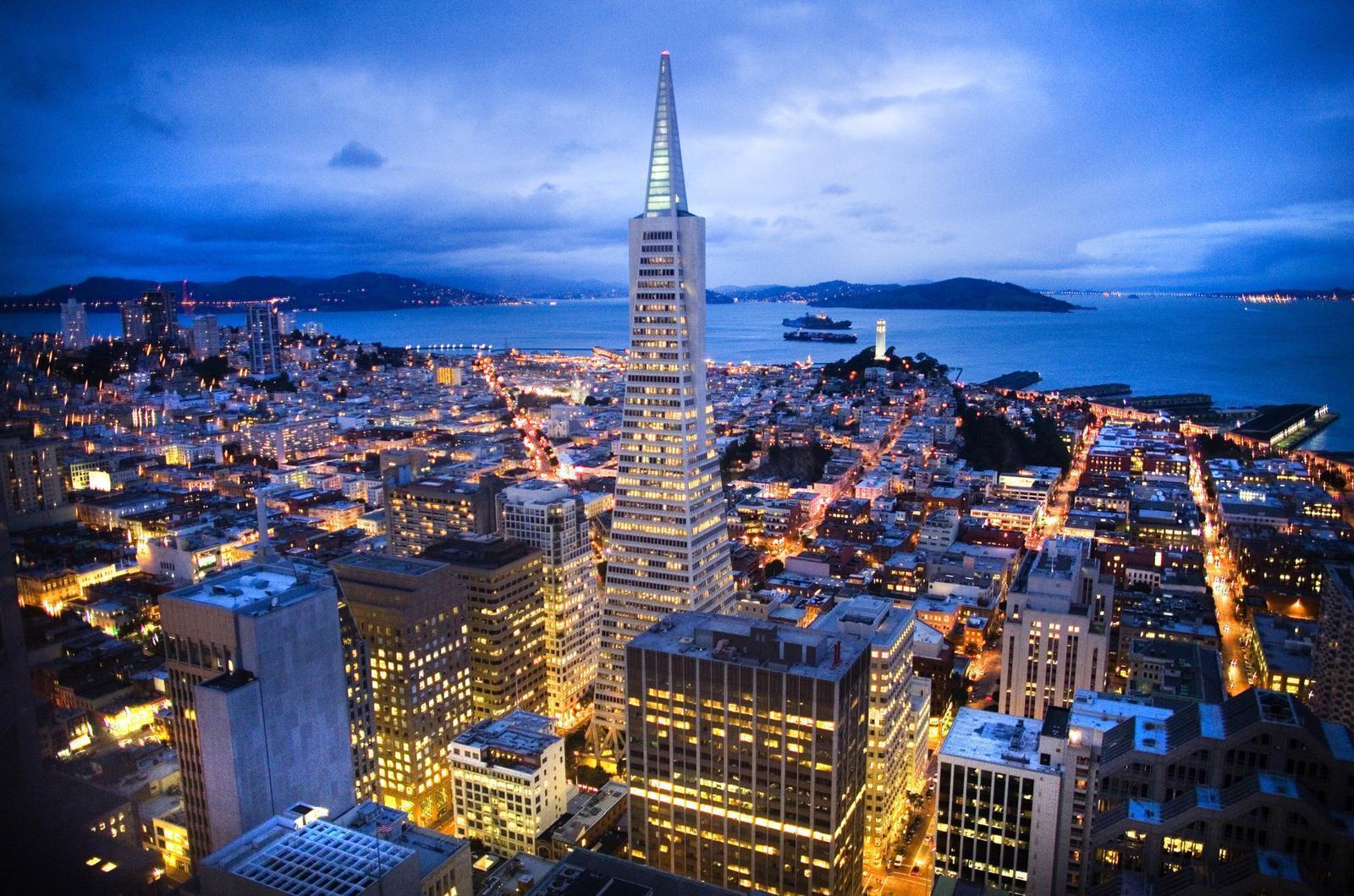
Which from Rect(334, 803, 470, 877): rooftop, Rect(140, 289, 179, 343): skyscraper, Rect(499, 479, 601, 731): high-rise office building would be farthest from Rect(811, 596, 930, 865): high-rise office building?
Rect(140, 289, 179, 343): skyscraper

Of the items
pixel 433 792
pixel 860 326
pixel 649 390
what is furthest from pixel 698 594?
A: pixel 860 326

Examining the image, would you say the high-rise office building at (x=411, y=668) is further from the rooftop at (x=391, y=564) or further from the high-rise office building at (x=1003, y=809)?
the high-rise office building at (x=1003, y=809)

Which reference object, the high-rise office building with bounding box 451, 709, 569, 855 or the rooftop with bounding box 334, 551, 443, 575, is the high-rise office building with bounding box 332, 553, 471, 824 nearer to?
the rooftop with bounding box 334, 551, 443, 575

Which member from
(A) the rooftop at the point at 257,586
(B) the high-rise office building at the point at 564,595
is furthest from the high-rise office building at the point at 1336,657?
(A) the rooftop at the point at 257,586

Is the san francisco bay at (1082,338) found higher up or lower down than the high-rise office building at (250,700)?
higher up

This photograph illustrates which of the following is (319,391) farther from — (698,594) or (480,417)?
(698,594)

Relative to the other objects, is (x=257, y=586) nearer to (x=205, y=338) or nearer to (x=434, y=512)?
(x=434, y=512)

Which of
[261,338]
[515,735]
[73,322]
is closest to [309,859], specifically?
[515,735]
